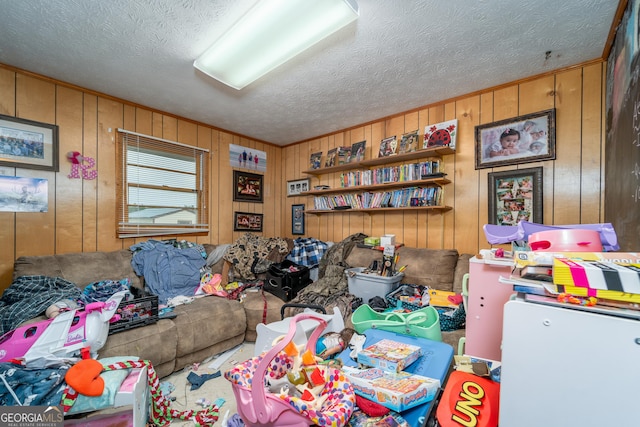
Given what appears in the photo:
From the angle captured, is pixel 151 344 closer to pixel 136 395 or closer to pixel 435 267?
pixel 136 395

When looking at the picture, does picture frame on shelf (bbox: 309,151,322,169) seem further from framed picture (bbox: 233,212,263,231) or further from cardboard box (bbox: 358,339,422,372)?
cardboard box (bbox: 358,339,422,372)

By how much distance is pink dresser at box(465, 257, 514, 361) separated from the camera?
1.03m

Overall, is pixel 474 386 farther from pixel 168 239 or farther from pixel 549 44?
pixel 168 239

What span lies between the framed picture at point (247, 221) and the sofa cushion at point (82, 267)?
→ 4.47 ft

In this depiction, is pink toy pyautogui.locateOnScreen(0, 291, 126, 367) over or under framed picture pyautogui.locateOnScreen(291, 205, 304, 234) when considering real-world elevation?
under

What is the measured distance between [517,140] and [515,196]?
501 millimetres

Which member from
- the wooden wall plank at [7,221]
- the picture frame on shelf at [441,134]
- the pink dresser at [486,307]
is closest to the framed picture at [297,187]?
the picture frame on shelf at [441,134]

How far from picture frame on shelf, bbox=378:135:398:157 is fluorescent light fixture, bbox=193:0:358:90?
5.16ft

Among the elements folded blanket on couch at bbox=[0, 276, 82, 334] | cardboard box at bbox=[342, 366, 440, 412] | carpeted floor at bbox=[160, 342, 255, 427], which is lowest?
carpeted floor at bbox=[160, 342, 255, 427]

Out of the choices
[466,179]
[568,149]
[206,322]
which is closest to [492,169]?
[466,179]

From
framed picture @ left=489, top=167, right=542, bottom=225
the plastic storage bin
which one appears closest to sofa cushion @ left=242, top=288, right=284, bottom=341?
the plastic storage bin

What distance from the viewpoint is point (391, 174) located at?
2908mm

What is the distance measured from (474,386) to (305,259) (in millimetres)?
2480

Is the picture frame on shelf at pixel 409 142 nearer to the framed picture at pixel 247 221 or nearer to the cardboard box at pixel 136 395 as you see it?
the framed picture at pixel 247 221
